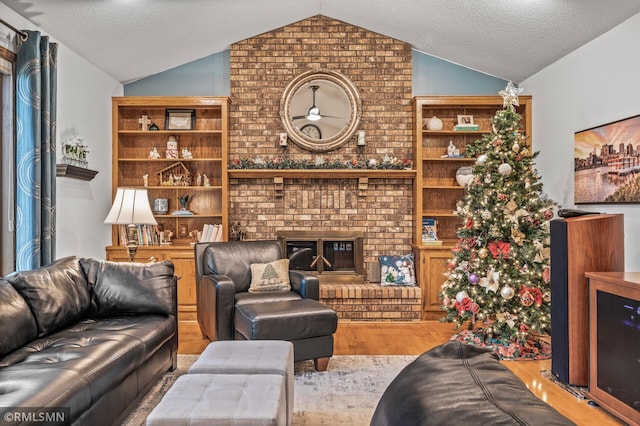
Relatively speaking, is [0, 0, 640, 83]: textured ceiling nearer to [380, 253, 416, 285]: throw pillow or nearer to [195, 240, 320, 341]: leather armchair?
[195, 240, 320, 341]: leather armchair

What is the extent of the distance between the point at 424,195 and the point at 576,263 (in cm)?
254

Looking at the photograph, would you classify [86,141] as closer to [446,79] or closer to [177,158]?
[177,158]

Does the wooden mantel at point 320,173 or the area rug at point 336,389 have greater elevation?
the wooden mantel at point 320,173

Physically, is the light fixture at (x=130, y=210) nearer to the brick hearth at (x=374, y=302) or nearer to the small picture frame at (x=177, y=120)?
the small picture frame at (x=177, y=120)

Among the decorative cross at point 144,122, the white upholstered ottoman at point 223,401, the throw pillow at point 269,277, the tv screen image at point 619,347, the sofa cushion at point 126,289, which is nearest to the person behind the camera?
the white upholstered ottoman at point 223,401

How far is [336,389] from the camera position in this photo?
3.09 metres

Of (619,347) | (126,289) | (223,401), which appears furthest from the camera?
(126,289)

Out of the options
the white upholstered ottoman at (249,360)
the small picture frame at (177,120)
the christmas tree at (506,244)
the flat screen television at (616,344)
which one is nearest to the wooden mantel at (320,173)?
the small picture frame at (177,120)

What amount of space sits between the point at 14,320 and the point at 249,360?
49.7 inches

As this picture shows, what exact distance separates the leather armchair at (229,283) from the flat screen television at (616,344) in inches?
80.2

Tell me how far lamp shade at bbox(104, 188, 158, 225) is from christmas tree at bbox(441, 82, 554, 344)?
2.88 meters

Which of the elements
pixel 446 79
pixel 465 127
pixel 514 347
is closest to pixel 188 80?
pixel 446 79

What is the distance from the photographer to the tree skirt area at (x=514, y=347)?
387 cm

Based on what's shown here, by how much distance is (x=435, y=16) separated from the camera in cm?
448
